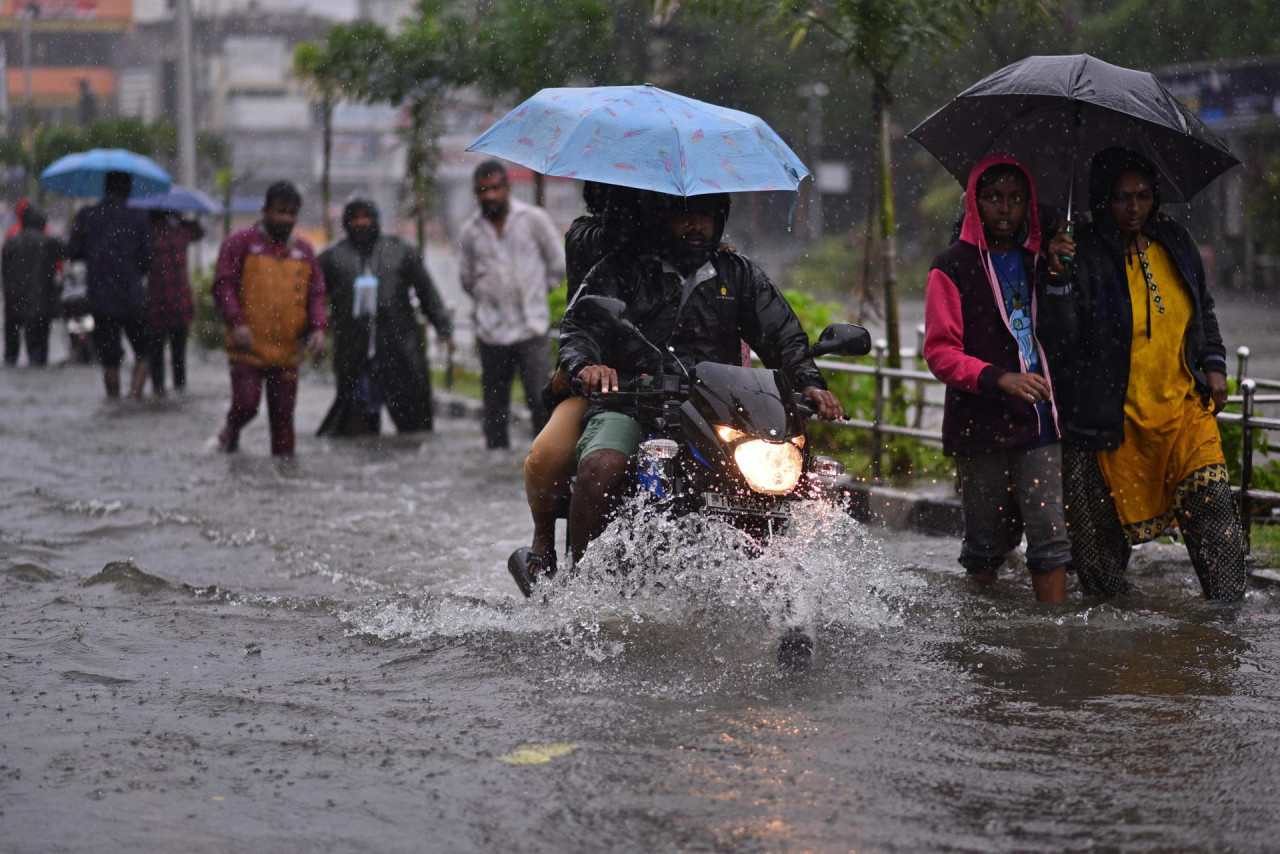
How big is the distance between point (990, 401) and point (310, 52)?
17.1m

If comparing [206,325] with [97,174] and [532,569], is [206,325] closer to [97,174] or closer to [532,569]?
[97,174]

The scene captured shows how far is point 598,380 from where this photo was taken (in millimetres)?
5340

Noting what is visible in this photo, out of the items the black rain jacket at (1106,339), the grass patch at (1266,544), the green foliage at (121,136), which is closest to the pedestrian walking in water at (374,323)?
the grass patch at (1266,544)

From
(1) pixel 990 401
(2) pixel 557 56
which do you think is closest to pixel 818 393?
(1) pixel 990 401

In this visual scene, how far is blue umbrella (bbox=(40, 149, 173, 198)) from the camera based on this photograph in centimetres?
1620

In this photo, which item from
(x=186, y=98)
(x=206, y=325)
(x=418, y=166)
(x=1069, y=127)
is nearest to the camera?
(x=1069, y=127)

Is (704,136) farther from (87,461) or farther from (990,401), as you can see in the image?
(87,461)

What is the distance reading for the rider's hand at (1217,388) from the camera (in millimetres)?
6219

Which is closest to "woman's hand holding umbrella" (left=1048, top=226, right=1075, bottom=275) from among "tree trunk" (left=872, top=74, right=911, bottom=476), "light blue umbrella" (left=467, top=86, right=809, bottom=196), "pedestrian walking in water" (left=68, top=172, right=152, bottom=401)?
"light blue umbrella" (left=467, top=86, right=809, bottom=196)

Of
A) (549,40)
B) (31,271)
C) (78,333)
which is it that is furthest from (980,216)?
(78,333)

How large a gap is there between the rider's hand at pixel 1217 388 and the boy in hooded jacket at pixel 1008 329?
24.3 inches

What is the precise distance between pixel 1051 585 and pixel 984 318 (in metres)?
1.02

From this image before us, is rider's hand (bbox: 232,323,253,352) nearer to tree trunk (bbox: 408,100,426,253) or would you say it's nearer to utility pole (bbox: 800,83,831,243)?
tree trunk (bbox: 408,100,426,253)

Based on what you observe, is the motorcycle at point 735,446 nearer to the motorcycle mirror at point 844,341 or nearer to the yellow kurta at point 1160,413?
the motorcycle mirror at point 844,341
